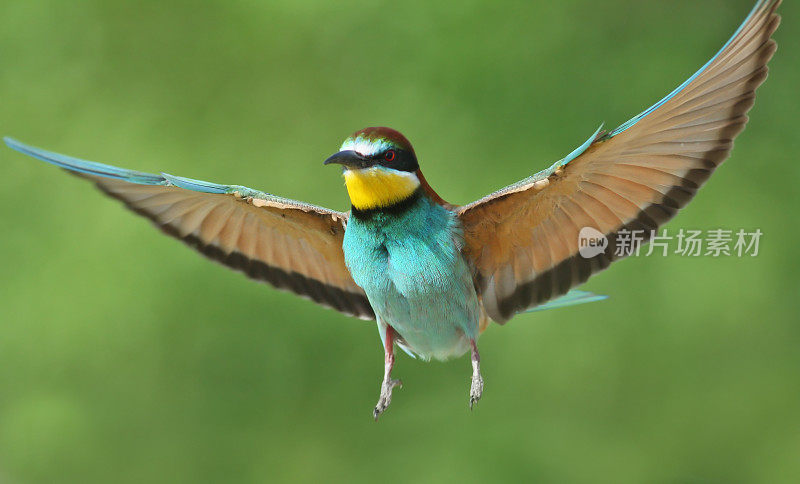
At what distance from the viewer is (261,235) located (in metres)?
1.54

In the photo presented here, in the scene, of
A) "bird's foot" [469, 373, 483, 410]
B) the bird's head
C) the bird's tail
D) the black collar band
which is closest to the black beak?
the bird's head

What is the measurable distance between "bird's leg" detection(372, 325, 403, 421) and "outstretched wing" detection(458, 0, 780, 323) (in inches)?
6.3

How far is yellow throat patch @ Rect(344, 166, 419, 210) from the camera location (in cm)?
119

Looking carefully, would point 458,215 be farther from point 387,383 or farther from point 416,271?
point 387,383

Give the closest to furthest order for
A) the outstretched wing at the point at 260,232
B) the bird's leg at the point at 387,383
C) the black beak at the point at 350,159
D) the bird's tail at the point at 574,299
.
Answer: the black beak at the point at 350,159
the bird's leg at the point at 387,383
the outstretched wing at the point at 260,232
the bird's tail at the point at 574,299

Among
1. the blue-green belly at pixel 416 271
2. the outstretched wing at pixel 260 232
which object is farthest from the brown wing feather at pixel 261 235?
the blue-green belly at pixel 416 271

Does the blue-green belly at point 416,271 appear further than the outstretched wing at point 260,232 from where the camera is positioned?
No

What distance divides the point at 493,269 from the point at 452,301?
4.2 inches

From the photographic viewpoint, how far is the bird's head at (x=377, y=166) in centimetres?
A: 117

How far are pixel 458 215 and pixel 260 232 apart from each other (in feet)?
1.23

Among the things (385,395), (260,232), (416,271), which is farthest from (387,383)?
(260,232)

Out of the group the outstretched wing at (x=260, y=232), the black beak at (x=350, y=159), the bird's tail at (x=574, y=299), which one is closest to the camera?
the black beak at (x=350, y=159)

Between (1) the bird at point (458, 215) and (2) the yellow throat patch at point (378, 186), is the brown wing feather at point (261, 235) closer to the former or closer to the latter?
(1) the bird at point (458, 215)

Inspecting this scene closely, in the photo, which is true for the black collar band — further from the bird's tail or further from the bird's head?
the bird's tail
